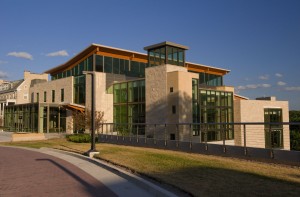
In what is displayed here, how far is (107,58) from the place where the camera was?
1561 inches

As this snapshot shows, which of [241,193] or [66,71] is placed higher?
[66,71]

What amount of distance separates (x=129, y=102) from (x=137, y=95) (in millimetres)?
1615

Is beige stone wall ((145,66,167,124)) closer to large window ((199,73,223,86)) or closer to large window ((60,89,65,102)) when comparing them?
large window ((60,89,65,102))

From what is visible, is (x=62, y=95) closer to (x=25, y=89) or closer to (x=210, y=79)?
(x=25, y=89)

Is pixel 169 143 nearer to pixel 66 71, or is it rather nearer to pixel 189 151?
pixel 189 151

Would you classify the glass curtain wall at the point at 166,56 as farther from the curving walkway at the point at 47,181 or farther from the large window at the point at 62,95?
the curving walkway at the point at 47,181

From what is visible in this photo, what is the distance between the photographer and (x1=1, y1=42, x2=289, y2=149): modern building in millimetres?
29328

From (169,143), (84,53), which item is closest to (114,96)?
(84,53)

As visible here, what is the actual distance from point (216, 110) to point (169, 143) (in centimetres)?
1653

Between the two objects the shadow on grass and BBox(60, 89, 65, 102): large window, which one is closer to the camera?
the shadow on grass

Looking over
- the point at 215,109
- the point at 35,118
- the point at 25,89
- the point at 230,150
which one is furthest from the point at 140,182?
the point at 25,89

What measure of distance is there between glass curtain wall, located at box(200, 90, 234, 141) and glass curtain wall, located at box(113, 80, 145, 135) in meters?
6.76

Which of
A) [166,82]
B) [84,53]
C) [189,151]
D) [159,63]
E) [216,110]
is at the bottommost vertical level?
[189,151]

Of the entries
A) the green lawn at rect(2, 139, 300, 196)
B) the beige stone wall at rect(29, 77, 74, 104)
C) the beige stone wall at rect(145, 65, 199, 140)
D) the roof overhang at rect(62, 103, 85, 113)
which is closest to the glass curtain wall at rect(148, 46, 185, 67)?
the beige stone wall at rect(145, 65, 199, 140)
